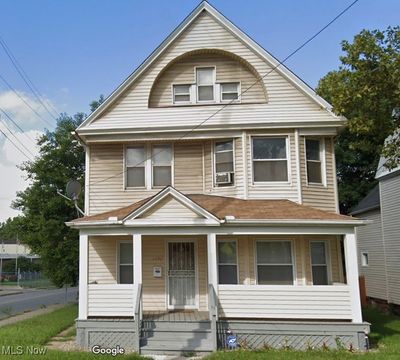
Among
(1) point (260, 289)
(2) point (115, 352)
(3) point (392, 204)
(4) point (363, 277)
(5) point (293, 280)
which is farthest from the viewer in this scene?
(4) point (363, 277)

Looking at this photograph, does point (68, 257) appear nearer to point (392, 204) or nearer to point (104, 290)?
point (104, 290)

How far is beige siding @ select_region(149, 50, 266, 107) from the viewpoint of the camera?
14484mm

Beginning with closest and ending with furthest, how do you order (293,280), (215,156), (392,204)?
(293,280), (215,156), (392,204)

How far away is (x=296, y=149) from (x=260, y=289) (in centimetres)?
460

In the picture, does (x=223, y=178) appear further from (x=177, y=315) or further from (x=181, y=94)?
(x=177, y=315)

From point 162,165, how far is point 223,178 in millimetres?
2079

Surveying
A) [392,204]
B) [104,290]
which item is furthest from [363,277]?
[104,290]

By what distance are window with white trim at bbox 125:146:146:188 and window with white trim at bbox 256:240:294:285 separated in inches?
168

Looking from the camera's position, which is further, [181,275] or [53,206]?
[53,206]

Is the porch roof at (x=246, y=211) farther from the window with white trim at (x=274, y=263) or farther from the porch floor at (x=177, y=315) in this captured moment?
the porch floor at (x=177, y=315)

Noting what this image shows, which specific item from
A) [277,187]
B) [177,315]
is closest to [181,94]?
[277,187]

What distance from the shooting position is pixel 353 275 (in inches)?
434

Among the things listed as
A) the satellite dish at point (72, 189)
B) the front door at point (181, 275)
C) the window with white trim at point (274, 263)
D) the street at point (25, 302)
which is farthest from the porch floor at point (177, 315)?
the street at point (25, 302)

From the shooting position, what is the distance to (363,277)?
21.1 metres
